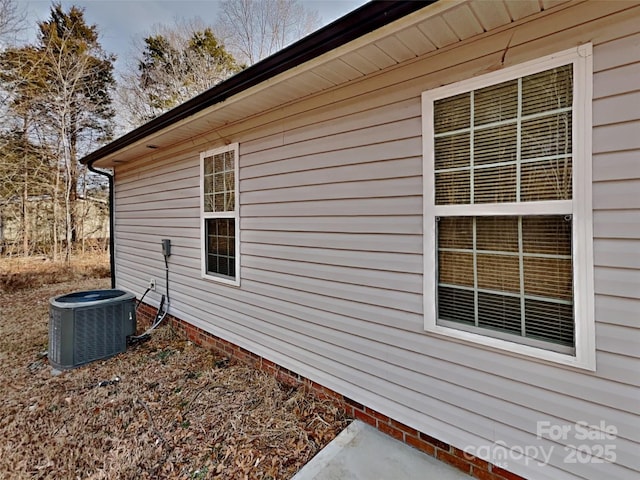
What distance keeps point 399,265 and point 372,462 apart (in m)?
1.30

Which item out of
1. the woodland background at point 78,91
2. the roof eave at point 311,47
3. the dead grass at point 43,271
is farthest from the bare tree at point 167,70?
the roof eave at point 311,47

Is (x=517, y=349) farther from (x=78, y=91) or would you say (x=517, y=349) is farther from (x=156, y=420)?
(x=78, y=91)

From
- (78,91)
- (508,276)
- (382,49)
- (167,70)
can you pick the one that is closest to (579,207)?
(508,276)

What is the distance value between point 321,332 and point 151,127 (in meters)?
3.36

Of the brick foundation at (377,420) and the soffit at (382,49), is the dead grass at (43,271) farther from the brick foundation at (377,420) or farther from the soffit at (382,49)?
the soffit at (382,49)

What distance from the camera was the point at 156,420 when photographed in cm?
272

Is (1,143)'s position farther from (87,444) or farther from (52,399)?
(87,444)

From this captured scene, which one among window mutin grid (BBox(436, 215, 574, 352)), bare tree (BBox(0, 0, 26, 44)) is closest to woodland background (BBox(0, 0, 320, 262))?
bare tree (BBox(0, 0, 26, 44))

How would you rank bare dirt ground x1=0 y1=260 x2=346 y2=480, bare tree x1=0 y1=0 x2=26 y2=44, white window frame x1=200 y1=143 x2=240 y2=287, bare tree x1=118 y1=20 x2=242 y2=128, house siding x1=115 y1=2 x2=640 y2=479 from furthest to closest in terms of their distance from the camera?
bare tree x1=118 y1=20 x2=242 y2=128 < bare tree x1=0 y1=0 x2=26 y2=44 < white window frame x1=200 y1=143 x2=240 y2=287 < bare dirt ground x1=0 y1=260 x2=346 y2=480 < house siding x1=115 y1=2 x2=640 y2=479

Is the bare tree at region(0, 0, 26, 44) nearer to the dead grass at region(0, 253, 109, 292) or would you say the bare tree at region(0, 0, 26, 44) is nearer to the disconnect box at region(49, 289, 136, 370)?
the dead grass at region(0, 253, 109, 292)

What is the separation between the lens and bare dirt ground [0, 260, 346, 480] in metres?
2.22

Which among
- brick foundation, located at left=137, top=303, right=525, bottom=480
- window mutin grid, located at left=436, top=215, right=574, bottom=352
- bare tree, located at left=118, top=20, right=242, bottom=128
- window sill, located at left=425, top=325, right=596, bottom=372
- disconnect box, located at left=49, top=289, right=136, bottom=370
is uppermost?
bare tree, located at left=118, top=20, right=242, bottom=128

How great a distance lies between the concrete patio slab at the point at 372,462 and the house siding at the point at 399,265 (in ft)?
0.56

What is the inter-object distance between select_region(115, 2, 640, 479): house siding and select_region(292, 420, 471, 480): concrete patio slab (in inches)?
6.8
